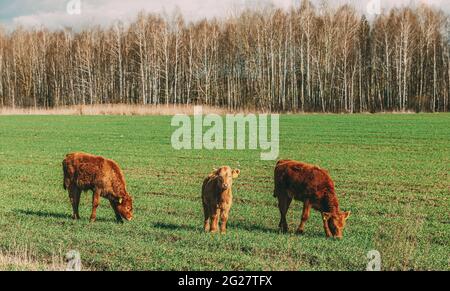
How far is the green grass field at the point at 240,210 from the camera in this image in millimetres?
9117

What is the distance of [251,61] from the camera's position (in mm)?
56406

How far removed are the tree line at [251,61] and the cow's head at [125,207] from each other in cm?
4110

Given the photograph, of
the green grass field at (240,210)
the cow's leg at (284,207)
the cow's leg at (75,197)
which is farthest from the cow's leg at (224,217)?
the cow's leg at (75,197)

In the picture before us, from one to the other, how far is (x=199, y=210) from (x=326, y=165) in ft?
28.5

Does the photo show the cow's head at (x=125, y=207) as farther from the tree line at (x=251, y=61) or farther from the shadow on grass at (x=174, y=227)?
the tree line at (x=251, y=61)

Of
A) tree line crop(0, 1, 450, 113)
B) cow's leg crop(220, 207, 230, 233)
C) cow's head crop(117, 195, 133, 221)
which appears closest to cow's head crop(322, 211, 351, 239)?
cow's leg crop(220, 207, 230, 233)

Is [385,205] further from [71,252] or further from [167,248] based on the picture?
[71,252]

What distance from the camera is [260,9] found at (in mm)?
55375

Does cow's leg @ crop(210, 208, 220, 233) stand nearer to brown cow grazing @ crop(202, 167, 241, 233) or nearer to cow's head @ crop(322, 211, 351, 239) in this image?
brown cow grazing @ crop(202, 167, 241, 233)

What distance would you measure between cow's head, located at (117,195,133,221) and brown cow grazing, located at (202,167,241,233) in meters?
1.72

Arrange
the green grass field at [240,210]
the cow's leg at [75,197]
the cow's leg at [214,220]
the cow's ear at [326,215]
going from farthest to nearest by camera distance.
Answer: the cow's leg at [75,197]
the cow's leg at [214,220]
the cow's ear at [326,215]
the green grass field at [240,210]

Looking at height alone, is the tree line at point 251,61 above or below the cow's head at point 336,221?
above

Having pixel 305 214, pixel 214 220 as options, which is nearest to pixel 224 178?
pixel 214 220

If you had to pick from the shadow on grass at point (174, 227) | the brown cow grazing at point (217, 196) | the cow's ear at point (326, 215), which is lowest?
the shadow on grass at point (174, 227)
